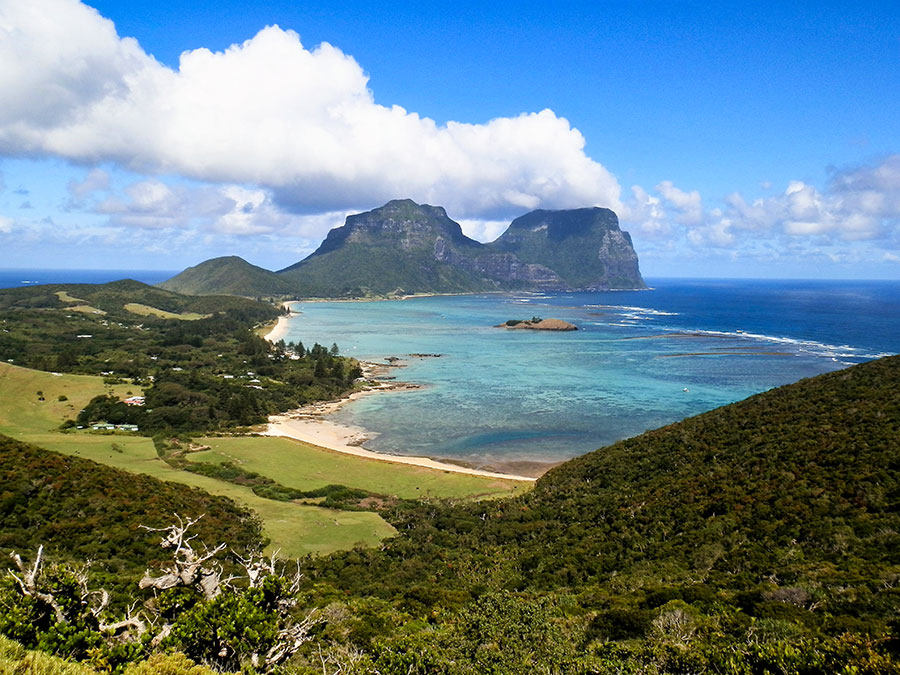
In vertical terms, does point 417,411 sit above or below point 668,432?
below

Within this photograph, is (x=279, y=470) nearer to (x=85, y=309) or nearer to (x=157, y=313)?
(x=85, y=309)

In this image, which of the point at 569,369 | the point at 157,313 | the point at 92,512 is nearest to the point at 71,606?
the point at 92,512

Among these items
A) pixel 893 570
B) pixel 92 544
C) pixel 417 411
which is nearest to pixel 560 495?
pixel 893 570

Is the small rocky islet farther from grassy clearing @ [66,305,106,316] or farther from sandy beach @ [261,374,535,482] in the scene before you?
grassy clearing @ [66,305,106,316]

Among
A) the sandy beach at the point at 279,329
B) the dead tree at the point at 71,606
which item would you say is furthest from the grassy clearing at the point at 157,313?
the dead tree at the point at 71,606

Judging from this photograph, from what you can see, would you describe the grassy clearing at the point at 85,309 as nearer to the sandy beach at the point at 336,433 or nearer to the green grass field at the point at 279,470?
the green grass field at the point at 279,470

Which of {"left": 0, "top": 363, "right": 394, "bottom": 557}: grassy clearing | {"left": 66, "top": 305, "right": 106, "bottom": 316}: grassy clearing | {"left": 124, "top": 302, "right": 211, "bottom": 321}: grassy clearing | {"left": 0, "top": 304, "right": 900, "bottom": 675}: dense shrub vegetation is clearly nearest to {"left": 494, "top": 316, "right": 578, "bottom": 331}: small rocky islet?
{"left": 124, "top": 302, "right": 211, "bottom": 321}: grassy clearing

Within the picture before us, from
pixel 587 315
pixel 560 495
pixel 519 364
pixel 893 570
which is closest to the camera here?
pixel 893 570

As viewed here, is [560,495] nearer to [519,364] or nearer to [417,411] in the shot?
[417,411]

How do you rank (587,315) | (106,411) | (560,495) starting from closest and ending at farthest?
(560,495), (106,411), (587,315)
